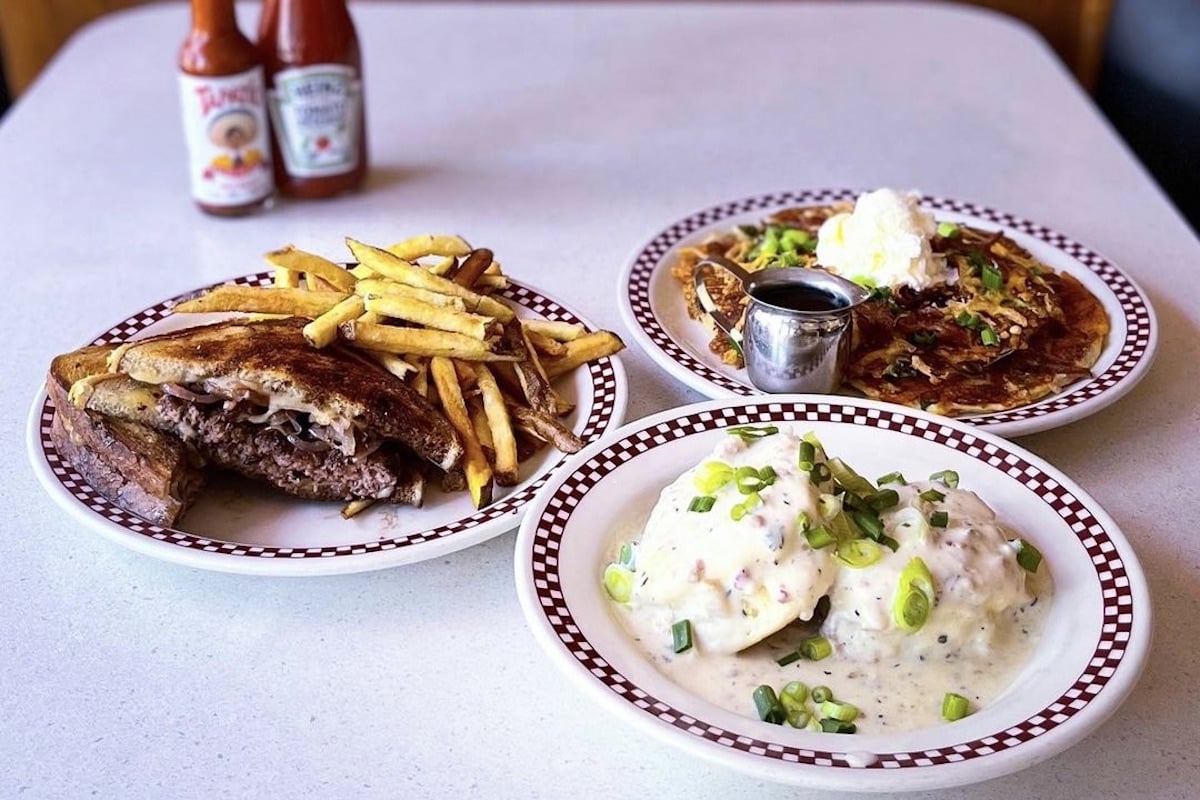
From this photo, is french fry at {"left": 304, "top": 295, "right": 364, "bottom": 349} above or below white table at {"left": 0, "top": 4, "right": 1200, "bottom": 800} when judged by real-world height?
above

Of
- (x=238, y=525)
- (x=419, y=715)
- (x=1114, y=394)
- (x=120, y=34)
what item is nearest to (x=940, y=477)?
(x=1114, y=394)

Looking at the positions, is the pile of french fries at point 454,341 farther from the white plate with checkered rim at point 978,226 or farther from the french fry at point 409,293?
the white plate with checkered rim at point 978,226

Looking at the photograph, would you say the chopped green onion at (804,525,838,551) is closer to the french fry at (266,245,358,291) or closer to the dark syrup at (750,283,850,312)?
the dark syrup at (750,283,850,312)

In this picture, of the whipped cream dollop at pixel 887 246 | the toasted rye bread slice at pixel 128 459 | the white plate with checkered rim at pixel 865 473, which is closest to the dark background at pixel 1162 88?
the whipped cream dollop at pixel 887 246

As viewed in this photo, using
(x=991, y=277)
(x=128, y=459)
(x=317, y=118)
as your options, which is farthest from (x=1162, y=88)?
(x=128, y=459)

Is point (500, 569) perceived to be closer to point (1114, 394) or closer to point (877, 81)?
point (1114, 394)

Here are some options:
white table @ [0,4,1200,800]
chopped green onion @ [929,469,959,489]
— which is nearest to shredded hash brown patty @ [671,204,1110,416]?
white table @ [0,4,1200,800]
